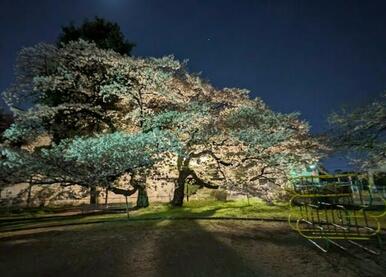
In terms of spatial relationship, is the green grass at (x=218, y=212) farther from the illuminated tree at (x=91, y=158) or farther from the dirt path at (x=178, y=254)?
the illuminated tree at (x=91, y=158)

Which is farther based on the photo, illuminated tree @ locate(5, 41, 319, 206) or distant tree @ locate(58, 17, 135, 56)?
distant tree @ locate(58, 17, 135, 56)

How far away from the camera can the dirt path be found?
4879 millimetres

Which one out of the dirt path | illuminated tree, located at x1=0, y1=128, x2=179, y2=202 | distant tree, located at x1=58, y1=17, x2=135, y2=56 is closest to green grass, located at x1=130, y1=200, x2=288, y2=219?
the dirt path

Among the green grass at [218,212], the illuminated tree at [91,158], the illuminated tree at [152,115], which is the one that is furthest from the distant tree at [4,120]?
the green grass at [218,212]

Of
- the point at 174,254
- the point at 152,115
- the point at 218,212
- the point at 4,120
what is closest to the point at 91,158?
the point at 152,115

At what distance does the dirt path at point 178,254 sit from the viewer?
4.88 meters

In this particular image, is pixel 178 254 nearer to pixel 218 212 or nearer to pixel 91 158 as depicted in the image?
pixel 91 158

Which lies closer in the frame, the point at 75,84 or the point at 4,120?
the point at 75,84

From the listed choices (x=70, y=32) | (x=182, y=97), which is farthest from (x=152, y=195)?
(x=70, y=32)

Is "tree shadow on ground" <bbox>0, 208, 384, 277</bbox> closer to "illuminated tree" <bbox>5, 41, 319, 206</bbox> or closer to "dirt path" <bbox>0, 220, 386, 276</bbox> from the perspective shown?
"dirt path" <bbox>0, 220, 386, 276</bbox>

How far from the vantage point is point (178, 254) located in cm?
596

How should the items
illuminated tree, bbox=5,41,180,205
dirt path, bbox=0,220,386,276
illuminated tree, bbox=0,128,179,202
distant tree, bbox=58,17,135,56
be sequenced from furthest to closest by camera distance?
1. distant tree, bbox=58,17,135,56
2. illuminated tree, bbox=5,41,180,205
3. illuminated tree, bbox=0,128,179,202
4. dirt path, bbox=0,220,386,276

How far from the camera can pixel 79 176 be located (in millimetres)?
10461

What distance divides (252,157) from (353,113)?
4.57 metres
